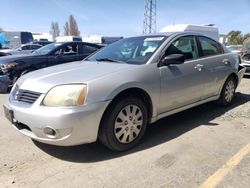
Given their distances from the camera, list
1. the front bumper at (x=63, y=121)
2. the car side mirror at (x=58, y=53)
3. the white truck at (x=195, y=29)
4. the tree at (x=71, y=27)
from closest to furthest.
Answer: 1. the front bumper at (x=63, y=121)
2. the car side mirror at (x=58, y=53)
3. the white truck at (x=195, y=29)
4. the tree at (x=71, y=27)

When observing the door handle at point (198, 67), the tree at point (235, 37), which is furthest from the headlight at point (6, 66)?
the tree at point (235, 37)

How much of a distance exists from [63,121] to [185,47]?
256 cm

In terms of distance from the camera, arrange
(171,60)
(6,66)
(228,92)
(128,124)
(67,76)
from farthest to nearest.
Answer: (6,66) < (228,92) < (171,60) < (128,124) < (67,76)

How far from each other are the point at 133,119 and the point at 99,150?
24.0 inches

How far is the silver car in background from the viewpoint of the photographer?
3135 millimetres

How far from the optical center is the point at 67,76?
3.46 m

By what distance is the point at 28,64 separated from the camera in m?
7.88

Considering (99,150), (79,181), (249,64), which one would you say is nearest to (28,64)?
(99,150)

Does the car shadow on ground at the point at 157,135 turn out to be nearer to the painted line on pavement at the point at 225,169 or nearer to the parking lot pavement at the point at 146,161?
the parking lot pavement at the point at 146,161

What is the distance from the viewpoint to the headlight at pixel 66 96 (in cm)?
311

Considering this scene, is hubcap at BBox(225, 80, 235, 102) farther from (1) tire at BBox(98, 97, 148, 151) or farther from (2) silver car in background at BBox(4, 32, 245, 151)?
(1) tire at BBox(98, 97, 148, 151)

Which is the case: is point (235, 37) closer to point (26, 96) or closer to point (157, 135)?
point (157, 135)

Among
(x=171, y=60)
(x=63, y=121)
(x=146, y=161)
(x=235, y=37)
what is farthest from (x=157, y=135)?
(x=235, y=37)

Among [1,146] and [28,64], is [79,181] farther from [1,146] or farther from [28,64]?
[28,64]
